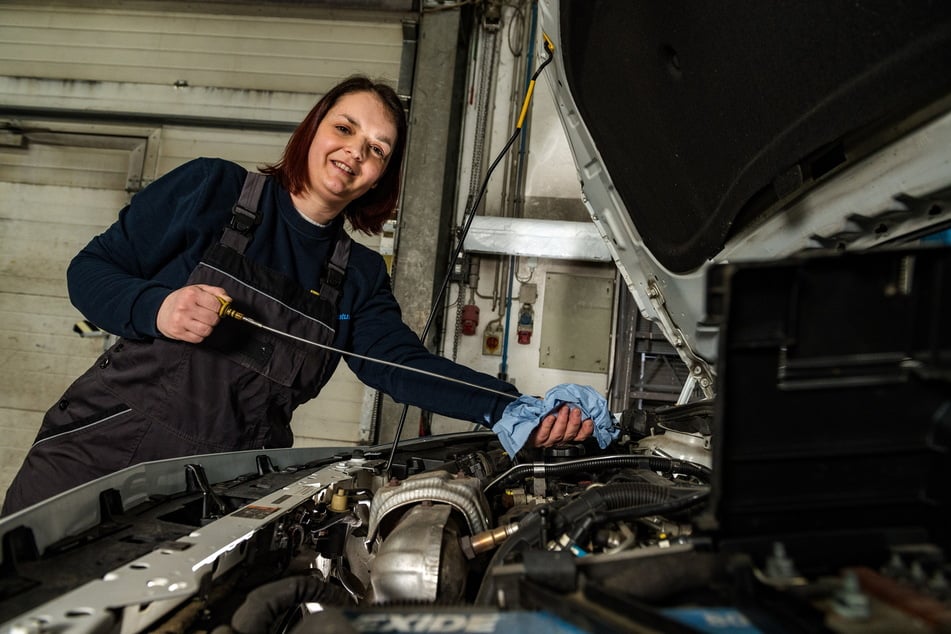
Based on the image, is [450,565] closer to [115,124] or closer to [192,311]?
[192,311]

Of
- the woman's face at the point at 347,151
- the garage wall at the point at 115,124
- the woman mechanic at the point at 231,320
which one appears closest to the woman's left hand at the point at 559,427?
the woman mechanic at the point at 231,320

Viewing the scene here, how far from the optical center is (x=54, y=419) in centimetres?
147

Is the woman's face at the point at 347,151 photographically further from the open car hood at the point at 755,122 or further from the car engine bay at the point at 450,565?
the car engine bay at the point at 450,565

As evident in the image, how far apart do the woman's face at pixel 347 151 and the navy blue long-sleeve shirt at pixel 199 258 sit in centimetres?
11

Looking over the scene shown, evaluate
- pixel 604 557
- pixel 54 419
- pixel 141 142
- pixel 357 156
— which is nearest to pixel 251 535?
pixel 604 557

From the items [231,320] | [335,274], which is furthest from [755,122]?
[231,320]

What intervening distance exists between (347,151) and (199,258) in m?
0.53

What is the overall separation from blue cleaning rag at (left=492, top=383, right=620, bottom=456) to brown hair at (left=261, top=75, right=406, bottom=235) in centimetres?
97

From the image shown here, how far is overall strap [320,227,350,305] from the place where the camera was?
5.64ft

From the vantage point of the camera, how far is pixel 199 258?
151cm

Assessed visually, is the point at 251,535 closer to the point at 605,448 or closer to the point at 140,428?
the point at 140,428

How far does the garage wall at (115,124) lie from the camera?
14.2 feet

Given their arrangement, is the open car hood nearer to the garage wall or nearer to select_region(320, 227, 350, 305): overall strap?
select_region(320, 227, 350, 305): overall strap

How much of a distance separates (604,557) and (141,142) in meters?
5.14
